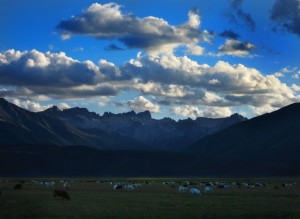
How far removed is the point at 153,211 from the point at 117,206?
5.62 metres

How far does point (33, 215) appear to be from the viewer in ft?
116

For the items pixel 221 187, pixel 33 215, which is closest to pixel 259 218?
pixel 33 215

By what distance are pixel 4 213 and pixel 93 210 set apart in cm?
716

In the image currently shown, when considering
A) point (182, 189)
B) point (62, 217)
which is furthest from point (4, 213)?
point (182, 189)

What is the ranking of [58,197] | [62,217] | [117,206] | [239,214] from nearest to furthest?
[62,217] → [239,214] → [117,206] → [58,197]

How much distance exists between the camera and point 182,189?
238ft

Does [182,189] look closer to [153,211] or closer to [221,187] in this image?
[221,187]

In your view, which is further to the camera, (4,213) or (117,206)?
(117,206)

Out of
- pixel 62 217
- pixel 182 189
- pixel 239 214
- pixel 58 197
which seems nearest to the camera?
pixel 62 217

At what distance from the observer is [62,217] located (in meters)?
34.4

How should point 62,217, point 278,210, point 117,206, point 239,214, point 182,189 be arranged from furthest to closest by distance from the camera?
point 182,189 → point 117,206 → point 278,210 → point 239,214 → point 62,217

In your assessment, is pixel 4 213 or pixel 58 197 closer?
pixel 4 213

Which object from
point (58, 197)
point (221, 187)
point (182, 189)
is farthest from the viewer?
point (221, 187)

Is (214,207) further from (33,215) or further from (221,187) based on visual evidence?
(221,187)
